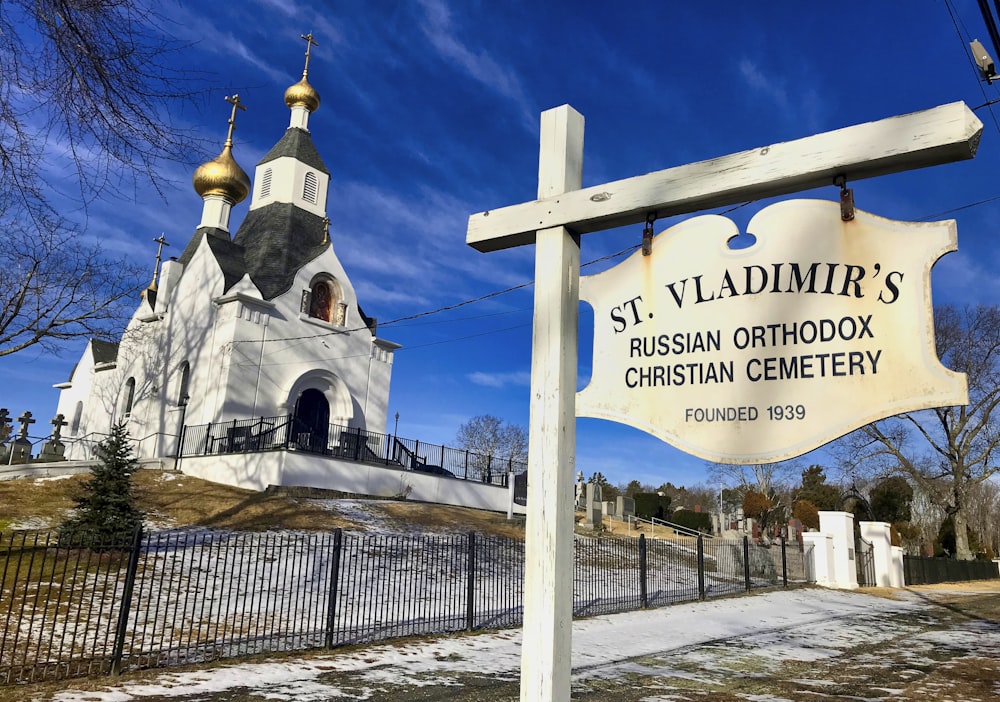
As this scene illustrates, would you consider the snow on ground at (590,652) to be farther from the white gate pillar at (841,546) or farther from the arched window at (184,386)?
the arched window at (184,386)

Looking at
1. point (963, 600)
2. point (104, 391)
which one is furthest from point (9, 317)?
point (963, 600)

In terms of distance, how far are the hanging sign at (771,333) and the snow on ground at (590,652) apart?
5979 millimetres

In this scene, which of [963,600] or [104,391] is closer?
[963,600]

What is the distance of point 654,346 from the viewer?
2.98 metres

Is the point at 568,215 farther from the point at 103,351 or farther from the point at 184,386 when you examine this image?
the point at 103,351

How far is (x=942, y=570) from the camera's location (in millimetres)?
31109

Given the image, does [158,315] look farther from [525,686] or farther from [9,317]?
[525,686]

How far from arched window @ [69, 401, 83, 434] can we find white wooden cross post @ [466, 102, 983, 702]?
139 feet

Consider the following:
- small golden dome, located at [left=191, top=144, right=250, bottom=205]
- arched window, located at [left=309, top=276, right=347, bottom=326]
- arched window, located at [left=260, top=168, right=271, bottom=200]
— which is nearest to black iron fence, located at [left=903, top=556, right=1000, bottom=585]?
arched window, located at [left=309, top=276, right=347, bottom=326]

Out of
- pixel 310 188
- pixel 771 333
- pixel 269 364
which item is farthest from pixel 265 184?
pixel 771 333

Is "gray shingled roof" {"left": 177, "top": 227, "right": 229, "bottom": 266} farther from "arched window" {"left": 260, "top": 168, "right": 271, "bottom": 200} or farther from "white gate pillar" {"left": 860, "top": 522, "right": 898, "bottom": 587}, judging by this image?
"white gate pillar" {"left": 860, "top": 522, "right": 898, "bottom": 587}

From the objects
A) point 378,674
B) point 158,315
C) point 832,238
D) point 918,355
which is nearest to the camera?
point 918,355

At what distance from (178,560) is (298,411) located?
1618 cm

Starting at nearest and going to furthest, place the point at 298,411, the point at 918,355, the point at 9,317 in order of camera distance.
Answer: the point at 918,355 → the point at 9,317 → the point at 298,411
